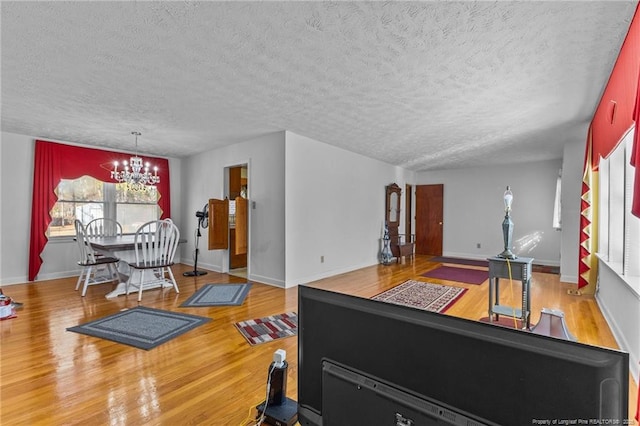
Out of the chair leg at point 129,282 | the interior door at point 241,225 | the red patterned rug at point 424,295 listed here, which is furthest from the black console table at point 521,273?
the chair leg at point 129,282

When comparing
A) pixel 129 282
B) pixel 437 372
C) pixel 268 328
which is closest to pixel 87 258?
pixel 129 282

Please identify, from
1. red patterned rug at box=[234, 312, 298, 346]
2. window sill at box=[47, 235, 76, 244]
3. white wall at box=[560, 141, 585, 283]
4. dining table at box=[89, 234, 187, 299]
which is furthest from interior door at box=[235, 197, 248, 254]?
white wall at box=[560, 141, 585, 283]

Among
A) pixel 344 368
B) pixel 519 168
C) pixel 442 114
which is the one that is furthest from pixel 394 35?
pixel 519 168

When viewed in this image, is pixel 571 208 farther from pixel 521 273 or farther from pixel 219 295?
pixel 219 295

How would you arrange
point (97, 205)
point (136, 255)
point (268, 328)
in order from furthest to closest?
point (97, 205), point (136, 255), point (268, 328)

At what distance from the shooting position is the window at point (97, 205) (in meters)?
5.28

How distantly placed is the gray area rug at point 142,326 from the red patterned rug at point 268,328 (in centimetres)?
50

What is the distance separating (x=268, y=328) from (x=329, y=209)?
9.41 ft

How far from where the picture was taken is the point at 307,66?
2592 millimetres

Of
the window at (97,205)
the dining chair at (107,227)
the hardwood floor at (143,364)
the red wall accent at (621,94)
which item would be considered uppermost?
the red wall accent at (621,94)

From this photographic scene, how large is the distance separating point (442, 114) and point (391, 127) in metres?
0.79

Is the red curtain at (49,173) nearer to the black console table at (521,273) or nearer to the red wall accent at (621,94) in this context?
the black console table at (521,273)

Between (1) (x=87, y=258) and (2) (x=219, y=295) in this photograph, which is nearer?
(2) (x=219, y=295)

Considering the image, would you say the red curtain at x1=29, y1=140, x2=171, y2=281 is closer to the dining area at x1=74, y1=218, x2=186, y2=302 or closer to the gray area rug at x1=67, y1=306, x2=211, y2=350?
the dining area at x1=74, y1=218, x2=186, y2=302
